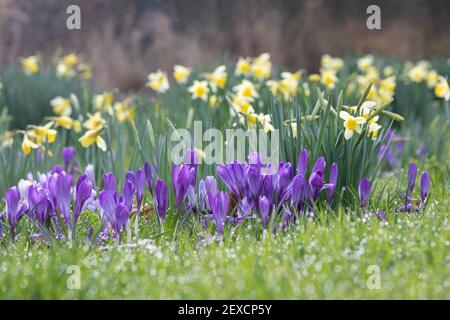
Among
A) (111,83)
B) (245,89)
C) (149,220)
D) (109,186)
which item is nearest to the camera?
(109,186)

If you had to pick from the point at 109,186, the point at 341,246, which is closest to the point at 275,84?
the point at 109,186

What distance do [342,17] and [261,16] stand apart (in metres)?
1.52

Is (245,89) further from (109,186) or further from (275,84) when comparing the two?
(109,186)

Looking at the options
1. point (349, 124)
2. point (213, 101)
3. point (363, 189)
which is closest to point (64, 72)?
point (213, 101)

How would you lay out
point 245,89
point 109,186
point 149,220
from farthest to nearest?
point 245,89 < point 149,220 < point 109,186

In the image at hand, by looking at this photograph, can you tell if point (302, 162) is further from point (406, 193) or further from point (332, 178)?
point (406, 193)

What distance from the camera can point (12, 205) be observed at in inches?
93.9

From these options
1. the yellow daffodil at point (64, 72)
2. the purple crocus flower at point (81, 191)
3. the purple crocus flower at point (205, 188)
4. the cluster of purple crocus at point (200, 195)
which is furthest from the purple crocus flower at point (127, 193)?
the yellow daffodil at point (64, 72)

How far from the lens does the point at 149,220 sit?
2.75 metres

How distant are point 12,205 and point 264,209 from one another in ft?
3.14

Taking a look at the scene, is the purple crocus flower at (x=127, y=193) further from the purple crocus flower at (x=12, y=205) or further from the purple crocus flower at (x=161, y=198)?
the purple crocus flower at (x=12, y=205)

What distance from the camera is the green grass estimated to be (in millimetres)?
1826

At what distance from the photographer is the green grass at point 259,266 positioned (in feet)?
5.99
